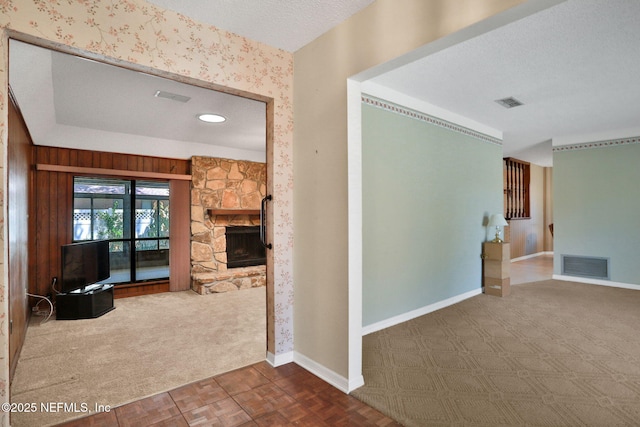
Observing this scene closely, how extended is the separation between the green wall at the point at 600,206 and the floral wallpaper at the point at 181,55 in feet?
17.3

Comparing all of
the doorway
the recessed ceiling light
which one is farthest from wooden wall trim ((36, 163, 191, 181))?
the recessed ceiling light

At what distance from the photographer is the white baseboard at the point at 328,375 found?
2.14 m

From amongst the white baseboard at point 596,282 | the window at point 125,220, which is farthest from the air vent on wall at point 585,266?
the window at point 125,220

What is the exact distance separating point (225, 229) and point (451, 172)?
11.9 ft

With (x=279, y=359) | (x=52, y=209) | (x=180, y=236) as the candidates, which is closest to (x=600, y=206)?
(x=279, y=359)

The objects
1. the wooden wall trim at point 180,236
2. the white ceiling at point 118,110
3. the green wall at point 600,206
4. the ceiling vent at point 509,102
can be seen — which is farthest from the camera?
the wooden wall trim at point 180,236

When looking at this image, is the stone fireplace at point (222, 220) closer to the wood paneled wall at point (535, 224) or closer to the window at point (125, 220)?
the window at point (125, 220)

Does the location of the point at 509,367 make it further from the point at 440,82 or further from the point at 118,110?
the point at 118,110

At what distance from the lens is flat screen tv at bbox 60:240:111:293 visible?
12.4ft

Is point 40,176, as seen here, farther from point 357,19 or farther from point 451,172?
point 451,172

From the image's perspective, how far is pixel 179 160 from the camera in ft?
17.4

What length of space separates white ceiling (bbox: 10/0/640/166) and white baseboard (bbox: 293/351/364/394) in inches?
93.6

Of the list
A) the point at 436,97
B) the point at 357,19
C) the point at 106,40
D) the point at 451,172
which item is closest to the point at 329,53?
the point at 357,19

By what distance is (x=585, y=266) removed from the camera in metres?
5.37
